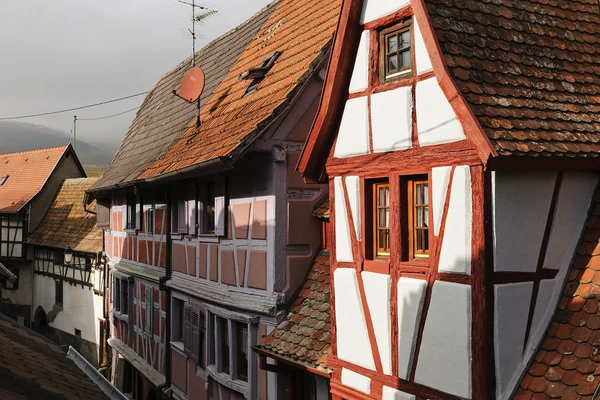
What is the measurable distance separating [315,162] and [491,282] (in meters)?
3.11

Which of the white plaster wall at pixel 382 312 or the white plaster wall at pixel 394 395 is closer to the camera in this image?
the white plaster wall at pixel 394 395

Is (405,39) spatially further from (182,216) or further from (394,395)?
(182,216)

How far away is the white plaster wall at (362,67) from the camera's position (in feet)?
23.9

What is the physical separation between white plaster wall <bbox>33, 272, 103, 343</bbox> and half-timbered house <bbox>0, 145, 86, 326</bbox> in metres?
1.12

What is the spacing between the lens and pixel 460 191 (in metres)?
5.94

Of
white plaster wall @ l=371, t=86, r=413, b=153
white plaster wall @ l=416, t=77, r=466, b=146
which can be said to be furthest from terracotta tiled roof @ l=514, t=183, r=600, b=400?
white plaster wall @ l=371, t=86, r=413, b=153

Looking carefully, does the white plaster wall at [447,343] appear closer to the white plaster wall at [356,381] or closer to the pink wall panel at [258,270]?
the white plaster wall at [356,381]

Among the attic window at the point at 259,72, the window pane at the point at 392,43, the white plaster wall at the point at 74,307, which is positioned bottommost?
the white plaster wall at the point at 74,307

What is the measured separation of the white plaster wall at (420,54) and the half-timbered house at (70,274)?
20059 millimetres

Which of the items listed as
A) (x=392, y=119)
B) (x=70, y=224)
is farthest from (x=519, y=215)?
(x=70, y=224)

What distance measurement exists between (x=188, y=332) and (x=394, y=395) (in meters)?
6.82

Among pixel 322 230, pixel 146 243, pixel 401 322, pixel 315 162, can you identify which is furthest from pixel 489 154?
pixel 146 243

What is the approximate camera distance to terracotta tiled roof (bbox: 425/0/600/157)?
595 centimetres

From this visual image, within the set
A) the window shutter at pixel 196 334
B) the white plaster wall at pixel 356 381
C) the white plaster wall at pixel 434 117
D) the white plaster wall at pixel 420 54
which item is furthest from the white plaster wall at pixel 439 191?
the window shutter at pixel 196 334
